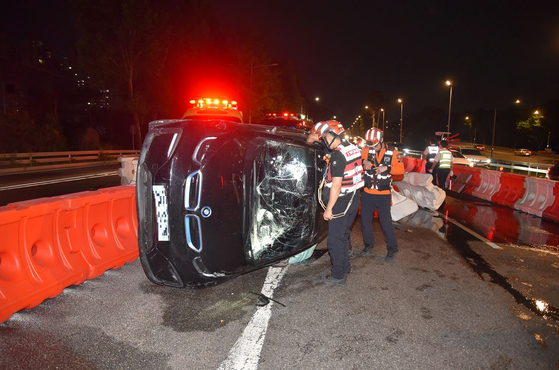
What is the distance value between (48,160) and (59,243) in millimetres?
21000

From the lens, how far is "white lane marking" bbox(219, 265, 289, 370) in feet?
10.0

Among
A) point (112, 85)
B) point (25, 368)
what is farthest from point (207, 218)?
point (112, 85)

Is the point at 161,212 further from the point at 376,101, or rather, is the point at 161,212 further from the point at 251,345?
the point at 376,101

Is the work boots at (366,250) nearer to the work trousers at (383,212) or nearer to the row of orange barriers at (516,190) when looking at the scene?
the work trousers at (383,212)

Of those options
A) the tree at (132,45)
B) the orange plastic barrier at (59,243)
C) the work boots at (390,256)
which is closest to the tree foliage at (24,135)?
the tree at (132,45)

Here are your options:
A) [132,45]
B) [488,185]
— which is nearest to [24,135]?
[132,45]

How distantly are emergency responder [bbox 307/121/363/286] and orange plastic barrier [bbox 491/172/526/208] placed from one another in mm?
8413

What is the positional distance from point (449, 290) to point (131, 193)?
4.23 m

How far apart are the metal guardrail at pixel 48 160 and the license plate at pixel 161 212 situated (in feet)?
63.5

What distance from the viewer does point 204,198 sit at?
11.5 feet

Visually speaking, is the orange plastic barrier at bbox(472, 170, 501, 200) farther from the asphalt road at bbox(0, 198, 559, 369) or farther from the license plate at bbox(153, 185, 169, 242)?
the license plate at bbox(153, 185, 169, 242)

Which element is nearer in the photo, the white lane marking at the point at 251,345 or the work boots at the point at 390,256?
the white lane marking at the point at 251,345

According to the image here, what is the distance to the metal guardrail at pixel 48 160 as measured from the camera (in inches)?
789

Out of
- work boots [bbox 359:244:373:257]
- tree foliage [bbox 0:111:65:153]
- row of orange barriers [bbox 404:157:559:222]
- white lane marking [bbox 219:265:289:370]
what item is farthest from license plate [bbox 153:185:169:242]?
tree foliage [bbox 0:111:65:153]
